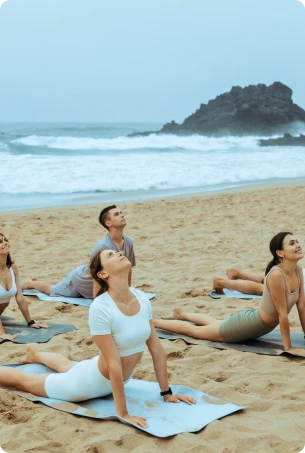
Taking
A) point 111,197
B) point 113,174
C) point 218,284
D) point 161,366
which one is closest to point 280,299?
point 161,366

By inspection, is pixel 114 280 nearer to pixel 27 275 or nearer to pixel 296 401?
pixel 296 401

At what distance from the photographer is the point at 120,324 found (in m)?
3.43

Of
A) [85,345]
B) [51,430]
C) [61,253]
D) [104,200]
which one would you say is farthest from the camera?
[104,200]

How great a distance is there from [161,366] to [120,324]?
382mm

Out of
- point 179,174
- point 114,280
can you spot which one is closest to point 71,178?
point 179,174

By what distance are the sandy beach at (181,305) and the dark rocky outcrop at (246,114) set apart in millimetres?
34165

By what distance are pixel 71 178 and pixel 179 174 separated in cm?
362

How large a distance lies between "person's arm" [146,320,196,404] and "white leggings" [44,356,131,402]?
220 millimetres

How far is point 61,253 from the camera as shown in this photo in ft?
28.9

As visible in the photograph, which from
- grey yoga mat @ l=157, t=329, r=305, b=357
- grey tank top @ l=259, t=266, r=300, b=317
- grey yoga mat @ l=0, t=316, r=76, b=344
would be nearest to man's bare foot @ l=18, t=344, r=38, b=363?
grey yoga mat @ l=0, t=316, r=76, b=344

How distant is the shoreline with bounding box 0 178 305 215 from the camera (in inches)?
565

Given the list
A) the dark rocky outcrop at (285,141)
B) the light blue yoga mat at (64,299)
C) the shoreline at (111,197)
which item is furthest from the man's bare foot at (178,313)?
the dark rocky outcrop at (285,141)

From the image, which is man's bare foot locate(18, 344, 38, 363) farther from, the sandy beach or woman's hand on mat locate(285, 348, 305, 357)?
woman's hand on mat locate(285, 348, 305, 357)

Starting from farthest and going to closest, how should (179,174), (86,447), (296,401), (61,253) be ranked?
(179,174) → (61,253) → (296,401) → (86,447)
